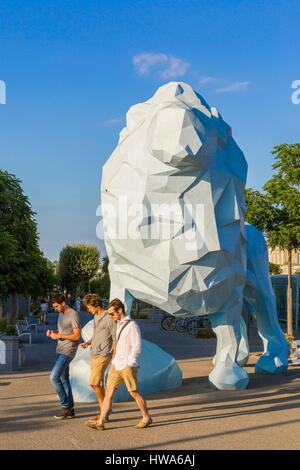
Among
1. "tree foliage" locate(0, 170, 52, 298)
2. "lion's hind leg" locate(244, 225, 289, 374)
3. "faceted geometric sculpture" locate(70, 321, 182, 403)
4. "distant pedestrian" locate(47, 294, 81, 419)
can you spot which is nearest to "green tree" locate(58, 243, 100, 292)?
"tree foliage" locate(0, 170, 52, 298)

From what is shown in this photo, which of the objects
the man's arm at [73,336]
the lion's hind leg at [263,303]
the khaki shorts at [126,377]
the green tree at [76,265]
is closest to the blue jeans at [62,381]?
the man's arm at [73,336]

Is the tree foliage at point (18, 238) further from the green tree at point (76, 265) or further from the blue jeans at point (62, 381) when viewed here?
the green tree at point (76, 265)

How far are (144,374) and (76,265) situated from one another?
60.3 m

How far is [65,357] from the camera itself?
288 inches

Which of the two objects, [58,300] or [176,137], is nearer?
[58,300]

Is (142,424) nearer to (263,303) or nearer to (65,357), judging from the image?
(65,357)

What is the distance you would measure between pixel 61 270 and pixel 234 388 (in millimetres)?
61500

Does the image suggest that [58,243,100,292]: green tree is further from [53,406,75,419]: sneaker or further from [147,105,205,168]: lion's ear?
[53,406,75,419]: sneaker

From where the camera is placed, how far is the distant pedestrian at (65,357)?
7.25 metres

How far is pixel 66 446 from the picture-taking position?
19.4 ft

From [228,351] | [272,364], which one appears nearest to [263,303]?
[272,364]

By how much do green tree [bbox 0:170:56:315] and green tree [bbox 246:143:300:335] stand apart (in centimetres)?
795
